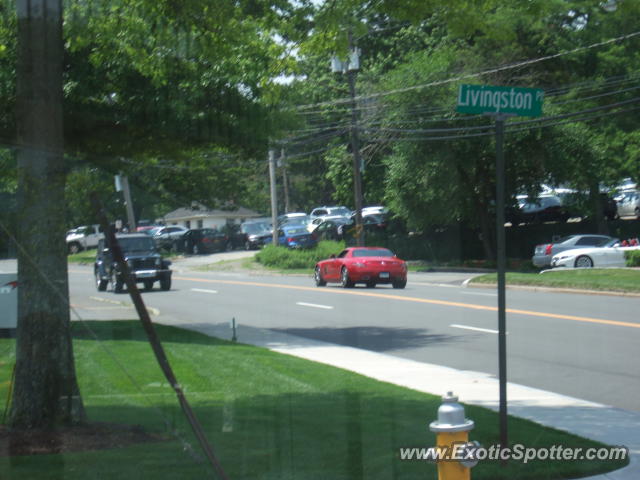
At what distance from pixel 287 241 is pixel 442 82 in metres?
5.29

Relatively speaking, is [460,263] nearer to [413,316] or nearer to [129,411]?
[413,316]

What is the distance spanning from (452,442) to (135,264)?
12.9 ft

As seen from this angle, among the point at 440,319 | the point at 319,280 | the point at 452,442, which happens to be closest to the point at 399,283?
the point at 319,280

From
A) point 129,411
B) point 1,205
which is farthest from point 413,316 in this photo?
point 1,205

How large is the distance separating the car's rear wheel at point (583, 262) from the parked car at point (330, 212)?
21.0 metres

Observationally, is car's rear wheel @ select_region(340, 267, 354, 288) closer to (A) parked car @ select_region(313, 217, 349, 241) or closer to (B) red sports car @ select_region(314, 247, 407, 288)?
(B) red sports car @ select_region(314, 247, 407, 288)

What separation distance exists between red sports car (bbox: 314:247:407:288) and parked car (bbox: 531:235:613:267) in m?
5.43

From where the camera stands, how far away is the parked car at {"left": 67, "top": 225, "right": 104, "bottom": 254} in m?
6.79

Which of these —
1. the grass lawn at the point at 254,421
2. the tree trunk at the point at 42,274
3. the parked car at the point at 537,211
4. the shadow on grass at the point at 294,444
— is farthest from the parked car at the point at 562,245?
the tree trunk at the point at 42,274

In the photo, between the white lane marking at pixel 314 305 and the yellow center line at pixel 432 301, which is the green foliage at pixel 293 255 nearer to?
the yellow center line at pixel 432 301

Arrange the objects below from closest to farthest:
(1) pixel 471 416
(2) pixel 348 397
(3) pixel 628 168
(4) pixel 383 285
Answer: (1) pixel 471 416
(2) pixel 348 397
(4) pixel 383 285
(3) pixel 628 168

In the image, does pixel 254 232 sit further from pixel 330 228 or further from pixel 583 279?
pixel 583 279

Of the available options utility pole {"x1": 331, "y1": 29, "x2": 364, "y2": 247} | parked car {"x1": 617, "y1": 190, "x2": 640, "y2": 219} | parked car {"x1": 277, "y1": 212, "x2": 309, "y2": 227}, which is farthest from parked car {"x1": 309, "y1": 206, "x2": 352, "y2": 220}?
parked car {"x1": 617, "y1": 190, "x2": 640, "y2": 219}

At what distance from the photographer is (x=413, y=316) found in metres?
18.3
